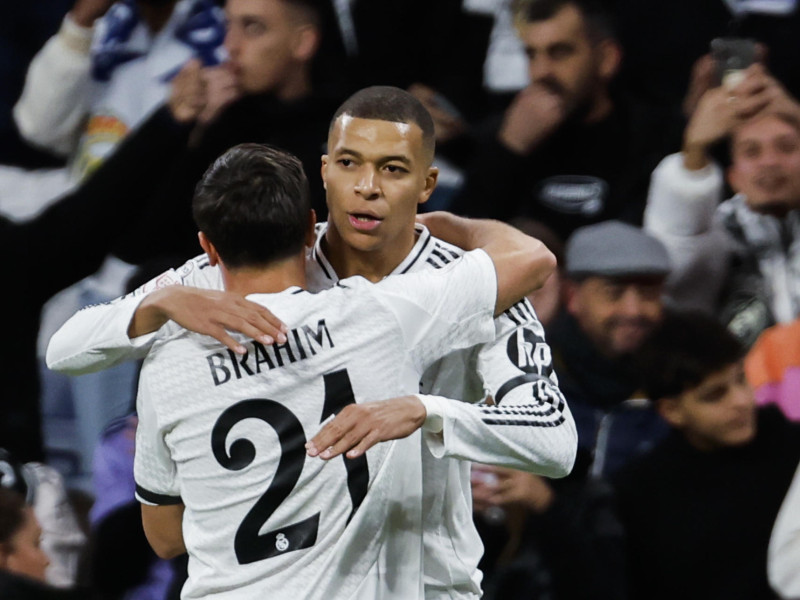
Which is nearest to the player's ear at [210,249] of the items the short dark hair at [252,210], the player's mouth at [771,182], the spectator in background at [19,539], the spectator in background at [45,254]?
the short dark hair at [252,210]

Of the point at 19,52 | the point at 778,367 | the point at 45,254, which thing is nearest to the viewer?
the point at 778,367

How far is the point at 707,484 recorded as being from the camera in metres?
3.89

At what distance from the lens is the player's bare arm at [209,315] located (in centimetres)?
246

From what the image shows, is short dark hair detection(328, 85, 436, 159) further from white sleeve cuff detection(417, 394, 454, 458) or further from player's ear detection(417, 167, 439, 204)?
white sleeve cuff detection(417, 394, 454, 458)

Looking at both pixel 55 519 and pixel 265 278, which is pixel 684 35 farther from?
pixel 265 278

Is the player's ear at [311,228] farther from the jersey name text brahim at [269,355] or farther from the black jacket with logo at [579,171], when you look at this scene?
the black jacket with logo at [579,171]

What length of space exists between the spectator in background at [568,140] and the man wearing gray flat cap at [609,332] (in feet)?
0.81

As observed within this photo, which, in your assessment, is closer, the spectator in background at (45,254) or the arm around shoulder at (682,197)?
the arm around shoulder at (682,197)

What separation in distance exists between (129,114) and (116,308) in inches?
96.2

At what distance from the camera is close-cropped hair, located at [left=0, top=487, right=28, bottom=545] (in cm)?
380

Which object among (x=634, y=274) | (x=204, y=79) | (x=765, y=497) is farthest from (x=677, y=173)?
(x=204, y=79)

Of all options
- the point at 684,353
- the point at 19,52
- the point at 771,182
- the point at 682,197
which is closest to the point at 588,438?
the point at 684,353

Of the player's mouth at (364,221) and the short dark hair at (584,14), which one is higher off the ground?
the player's mouth at (364,221)

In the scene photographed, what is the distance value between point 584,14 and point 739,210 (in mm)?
769
